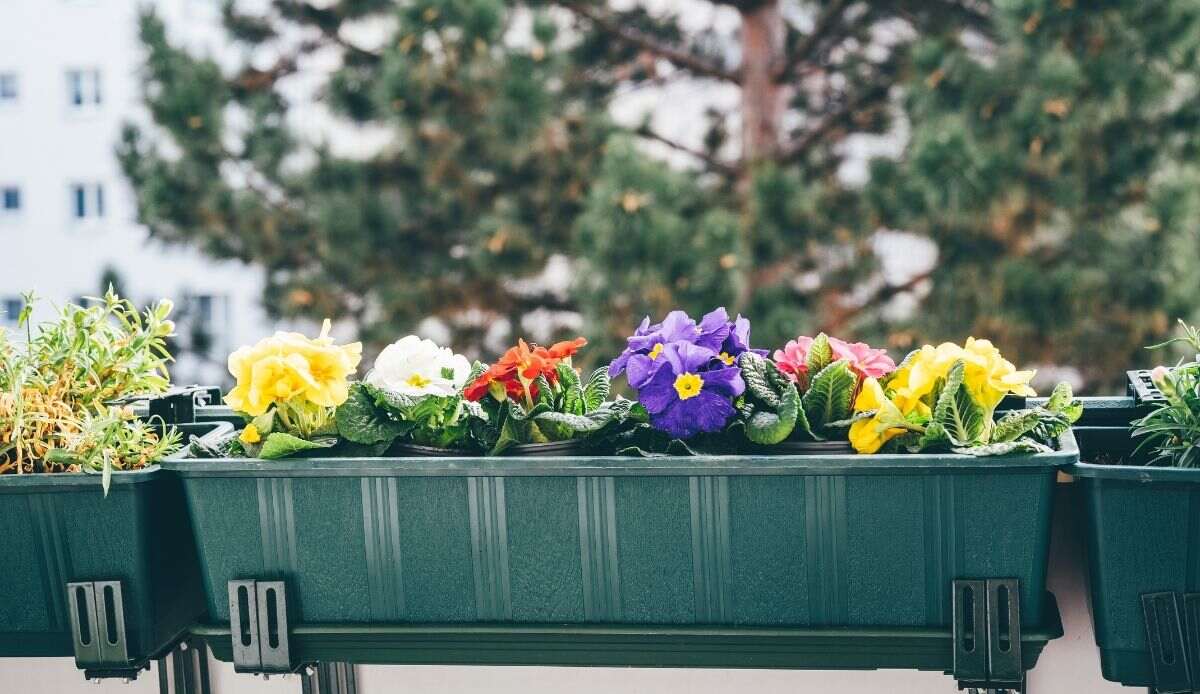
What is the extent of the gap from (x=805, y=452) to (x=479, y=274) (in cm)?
393

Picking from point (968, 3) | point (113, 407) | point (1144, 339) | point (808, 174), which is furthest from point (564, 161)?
point (113, 407)

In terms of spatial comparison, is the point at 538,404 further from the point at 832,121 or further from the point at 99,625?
the point at 832,121

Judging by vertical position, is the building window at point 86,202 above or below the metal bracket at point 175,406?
above

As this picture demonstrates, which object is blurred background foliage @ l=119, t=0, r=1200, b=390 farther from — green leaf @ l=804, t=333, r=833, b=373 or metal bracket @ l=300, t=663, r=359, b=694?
green leaf @ l=804, t=333, r=833, b=373

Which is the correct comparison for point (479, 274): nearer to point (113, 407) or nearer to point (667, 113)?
point (667, 113)

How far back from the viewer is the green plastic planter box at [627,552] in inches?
31.7

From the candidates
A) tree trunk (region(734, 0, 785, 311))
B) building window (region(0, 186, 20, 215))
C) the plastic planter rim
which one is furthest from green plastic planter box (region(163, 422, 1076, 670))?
building window (region(0, 186, 20, 215))

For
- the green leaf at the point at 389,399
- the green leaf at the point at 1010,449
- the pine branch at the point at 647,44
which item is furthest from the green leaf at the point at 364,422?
the pine branch at the point at 647,44

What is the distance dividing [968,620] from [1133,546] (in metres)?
0.12

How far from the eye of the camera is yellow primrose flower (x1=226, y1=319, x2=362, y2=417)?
88 cm

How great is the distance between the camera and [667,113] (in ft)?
16.2

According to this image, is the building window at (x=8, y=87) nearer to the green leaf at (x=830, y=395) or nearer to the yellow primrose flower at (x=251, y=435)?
the yellow primrose flower at (x=251, y=435)

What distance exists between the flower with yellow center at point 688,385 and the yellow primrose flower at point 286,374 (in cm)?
26

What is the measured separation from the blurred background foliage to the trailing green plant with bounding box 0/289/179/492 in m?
3.02
